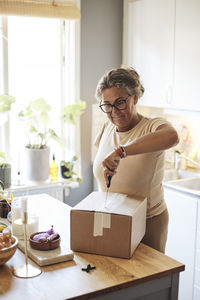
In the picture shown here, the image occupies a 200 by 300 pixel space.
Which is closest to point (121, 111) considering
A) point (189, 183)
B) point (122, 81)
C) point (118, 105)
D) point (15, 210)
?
point (118, 105)

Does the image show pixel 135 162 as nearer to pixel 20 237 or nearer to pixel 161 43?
pixel 20 237

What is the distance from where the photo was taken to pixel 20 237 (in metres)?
1.92

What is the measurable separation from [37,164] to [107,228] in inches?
72.8

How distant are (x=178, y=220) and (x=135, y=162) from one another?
1271mm

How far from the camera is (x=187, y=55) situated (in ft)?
10.4

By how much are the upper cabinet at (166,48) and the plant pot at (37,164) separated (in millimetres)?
974

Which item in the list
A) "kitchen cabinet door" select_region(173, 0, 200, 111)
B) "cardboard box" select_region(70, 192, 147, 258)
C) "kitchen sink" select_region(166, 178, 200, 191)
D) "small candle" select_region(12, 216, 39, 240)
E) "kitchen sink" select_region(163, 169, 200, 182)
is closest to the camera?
"cardboard box" select_region(70, 192, 147, 258)

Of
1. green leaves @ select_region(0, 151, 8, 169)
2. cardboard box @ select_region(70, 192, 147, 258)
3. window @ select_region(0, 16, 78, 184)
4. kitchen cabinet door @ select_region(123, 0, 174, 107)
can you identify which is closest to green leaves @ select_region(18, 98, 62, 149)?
window @ select_region(0, 16, 78, 184)

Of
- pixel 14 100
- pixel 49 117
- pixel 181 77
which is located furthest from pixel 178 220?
pixel 14 100

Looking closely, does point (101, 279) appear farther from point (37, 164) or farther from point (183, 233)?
point (37, 164)

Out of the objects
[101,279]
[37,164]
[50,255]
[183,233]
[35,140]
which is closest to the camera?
[101,279]

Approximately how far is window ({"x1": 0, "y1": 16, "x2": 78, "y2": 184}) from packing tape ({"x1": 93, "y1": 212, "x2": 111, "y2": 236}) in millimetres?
1952

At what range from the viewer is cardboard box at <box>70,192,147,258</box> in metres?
1.69

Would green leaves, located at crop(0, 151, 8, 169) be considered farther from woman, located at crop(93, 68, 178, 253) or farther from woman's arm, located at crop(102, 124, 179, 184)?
woman's arm, located at crop(102, 124, 179, 184)
